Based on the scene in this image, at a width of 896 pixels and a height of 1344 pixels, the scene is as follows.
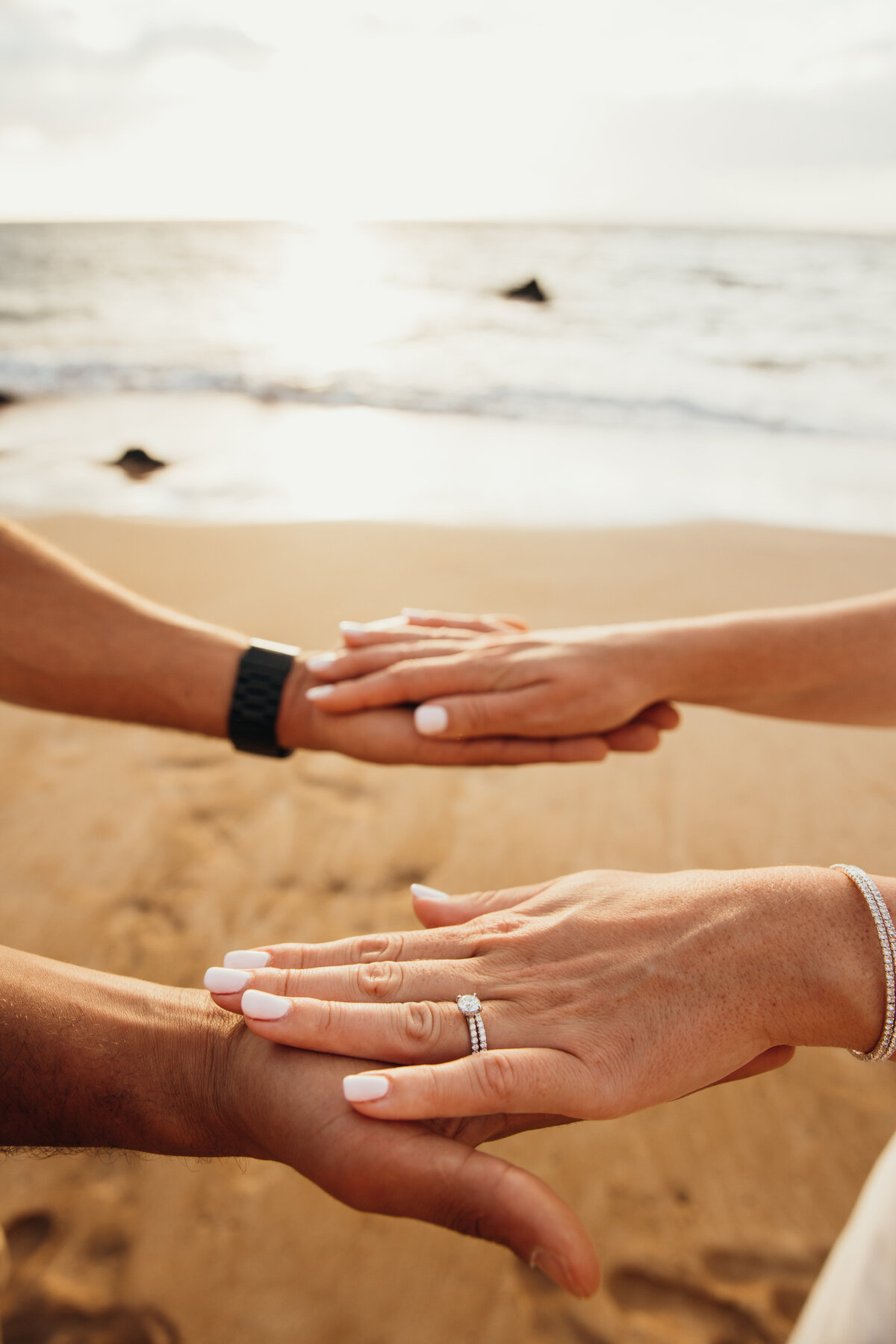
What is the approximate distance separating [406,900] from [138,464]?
4653 mm

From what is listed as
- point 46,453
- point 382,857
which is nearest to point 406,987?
point 382,857

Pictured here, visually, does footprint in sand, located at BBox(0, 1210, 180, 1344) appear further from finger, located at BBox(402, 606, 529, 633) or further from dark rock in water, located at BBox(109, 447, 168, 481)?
dark rock in water, located at BBox(109, 447, 168, 481)

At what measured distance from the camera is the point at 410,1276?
4.36ft

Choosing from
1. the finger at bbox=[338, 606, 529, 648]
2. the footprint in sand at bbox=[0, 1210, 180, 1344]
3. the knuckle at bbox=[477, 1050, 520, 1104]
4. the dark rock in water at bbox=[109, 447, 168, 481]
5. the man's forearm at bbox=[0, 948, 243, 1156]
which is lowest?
the footprint in sand at bbox=[0, 1210, 180, 1344]

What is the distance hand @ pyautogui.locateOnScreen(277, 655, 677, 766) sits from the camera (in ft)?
6.14

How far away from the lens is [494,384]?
27.8 ft

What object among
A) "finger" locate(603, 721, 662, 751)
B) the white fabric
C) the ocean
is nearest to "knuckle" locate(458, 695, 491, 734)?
"finger" locate(603, 721, 662, 751)

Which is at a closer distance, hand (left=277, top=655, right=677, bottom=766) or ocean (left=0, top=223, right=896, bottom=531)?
hand (left=277, top=655, right=677, bottom=766)

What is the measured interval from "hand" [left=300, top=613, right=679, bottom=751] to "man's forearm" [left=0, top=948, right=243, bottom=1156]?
0.92 metres

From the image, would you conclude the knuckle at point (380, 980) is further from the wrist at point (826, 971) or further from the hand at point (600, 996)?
the wrist at point (826, 971)

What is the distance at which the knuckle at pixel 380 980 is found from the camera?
106 cm

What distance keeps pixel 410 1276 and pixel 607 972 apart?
2.40 feet

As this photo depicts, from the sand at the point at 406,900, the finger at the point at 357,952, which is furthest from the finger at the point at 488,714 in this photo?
the finger at the point at 357,952

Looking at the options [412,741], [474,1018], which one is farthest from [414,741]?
[474,1018]
